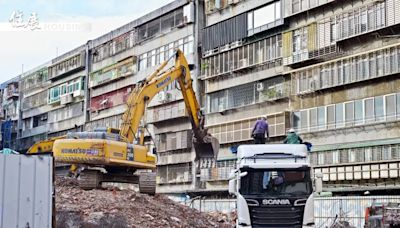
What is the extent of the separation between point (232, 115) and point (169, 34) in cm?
1151

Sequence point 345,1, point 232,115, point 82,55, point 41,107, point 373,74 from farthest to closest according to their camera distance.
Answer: point 41,107
point 82,55
point 232,115
point 345,1
point 373,74

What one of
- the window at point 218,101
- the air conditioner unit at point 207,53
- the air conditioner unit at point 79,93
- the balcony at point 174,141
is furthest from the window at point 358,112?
the air conditioner unit at point 79,93

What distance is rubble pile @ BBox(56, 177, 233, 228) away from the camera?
2045 cm

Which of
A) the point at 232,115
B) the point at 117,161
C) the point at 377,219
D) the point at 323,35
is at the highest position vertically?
the point at 323,35

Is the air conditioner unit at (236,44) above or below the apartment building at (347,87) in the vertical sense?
above

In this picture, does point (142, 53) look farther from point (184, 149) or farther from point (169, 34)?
point (184, 149)

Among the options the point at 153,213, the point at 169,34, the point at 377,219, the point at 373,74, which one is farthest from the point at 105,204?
the point at 169,34

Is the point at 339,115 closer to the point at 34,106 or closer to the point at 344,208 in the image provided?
the point at 344,208

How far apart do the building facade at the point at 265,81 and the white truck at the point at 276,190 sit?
8.10 m

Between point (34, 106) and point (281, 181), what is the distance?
202ft

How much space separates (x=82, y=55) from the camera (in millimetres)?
66562

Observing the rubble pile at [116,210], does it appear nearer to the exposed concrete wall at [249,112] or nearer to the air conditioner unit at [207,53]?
the exposed concrete wall at [249,112]

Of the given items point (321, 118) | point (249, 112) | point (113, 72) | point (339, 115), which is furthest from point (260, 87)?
point (113, 72)

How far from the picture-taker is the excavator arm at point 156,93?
28438 millimetres
